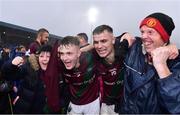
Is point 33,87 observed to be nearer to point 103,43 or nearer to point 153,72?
point 103,43

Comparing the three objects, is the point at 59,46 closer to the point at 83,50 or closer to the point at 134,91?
the point at 83,50

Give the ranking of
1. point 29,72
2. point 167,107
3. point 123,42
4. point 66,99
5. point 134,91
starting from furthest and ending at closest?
point 29,72 → point 66,99 → point 123,42 → point 134,91 → point 167,107

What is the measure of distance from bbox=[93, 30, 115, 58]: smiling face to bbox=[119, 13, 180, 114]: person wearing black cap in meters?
0.76

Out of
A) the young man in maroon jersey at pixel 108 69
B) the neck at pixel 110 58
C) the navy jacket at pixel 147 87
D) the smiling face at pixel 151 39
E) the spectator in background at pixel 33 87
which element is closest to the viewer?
the navy jacket at pixel 147 87

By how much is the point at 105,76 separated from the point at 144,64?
1.20 meters

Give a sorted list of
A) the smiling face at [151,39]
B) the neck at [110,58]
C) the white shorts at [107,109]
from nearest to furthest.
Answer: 1. the smiling face at [151,39]
2. the neck at [110,58]
3. the white shorts at [107,109]

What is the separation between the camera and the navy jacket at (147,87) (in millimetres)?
3176

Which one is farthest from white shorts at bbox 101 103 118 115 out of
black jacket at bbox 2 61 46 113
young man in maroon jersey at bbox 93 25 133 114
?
black jacket at bbox 2 61 46 113

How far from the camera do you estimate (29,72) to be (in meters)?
5.54

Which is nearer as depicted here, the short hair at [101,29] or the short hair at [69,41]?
Result: the short hair at [69,41]

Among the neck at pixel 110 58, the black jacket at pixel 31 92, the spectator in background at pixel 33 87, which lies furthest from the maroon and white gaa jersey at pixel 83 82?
the black jacket at pixel 31 92

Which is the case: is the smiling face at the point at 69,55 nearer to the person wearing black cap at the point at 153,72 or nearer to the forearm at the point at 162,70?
the person wearing black cap at the point at 153,72

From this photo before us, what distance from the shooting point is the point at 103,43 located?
16.4ft

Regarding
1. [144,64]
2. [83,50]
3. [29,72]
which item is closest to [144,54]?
[144,64]
